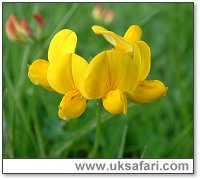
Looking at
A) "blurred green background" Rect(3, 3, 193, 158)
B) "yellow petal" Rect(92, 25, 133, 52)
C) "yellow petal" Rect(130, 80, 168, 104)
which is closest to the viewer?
"yellow petal" Rect(92, 25, 133, 52)

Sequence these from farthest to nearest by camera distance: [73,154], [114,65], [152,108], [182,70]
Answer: [182,70] → [152,108] → [73,154] → [114,65]

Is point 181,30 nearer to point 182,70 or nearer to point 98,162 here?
point 182,70

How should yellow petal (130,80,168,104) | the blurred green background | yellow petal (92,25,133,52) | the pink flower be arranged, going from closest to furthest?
1. yellow petal (92,25,133,52)
2. yellow petal (130,80,168,104)
3. the blurred green background
4. the pink flower

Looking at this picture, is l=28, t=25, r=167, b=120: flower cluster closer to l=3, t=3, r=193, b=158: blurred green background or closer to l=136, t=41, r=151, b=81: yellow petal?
l=136, t=41, r=151, b=81: yellow petal

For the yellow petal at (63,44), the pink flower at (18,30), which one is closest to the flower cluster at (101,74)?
the yellow petal at (63,44)

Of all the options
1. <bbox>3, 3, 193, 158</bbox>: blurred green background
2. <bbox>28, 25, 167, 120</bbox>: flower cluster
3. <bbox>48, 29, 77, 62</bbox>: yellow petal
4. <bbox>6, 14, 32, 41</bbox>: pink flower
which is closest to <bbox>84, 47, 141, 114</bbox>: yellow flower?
<bbox>28, 25, 167, 120</bbox>: flower cluster

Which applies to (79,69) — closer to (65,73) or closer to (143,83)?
(65,73)

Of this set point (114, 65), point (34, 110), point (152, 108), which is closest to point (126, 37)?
point (114, 65)
